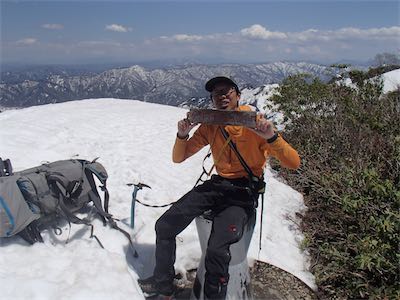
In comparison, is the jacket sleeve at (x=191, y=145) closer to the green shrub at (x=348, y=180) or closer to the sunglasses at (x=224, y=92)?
the sunglasses at (x=224, y=92)

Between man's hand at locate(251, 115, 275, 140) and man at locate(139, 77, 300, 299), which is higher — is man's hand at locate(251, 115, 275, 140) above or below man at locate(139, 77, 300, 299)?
above

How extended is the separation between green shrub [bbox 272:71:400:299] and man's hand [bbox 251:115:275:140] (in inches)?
101

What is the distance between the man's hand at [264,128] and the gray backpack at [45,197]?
8.75 ft

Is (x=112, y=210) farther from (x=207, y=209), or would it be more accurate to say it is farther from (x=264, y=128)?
(x=264, y=128)

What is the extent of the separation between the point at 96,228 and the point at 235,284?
7.72 ft

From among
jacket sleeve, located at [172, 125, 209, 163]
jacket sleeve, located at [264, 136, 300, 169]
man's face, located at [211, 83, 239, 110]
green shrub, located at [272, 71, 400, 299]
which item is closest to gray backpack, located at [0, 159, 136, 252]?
jacket sleeve, located at [172, 125, 209, 163]

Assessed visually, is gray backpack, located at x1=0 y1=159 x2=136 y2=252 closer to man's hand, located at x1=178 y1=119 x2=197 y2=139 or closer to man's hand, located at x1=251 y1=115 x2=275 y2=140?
man's hand, located at x1=178 y1=119 x2=197 y2=139

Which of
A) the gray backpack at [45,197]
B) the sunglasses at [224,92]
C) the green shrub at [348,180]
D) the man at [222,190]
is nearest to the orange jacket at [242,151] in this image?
the man at [222,190]

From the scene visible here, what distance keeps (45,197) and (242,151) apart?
261 cm

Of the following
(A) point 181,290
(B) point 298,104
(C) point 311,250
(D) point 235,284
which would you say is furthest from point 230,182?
(B) point 298,104

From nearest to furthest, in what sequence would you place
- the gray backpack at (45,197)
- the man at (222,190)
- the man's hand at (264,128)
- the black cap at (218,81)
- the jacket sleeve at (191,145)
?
1. the man's hand at (264,128)
2. the man at (222,190)
3. the black cap at (218,81)
4. the gray backpack at (45,197)
5. the jacket sleeve at (191,145)

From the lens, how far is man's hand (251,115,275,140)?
342cm

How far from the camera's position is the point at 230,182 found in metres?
4.02

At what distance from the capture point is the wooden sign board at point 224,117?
3432 millimetres
